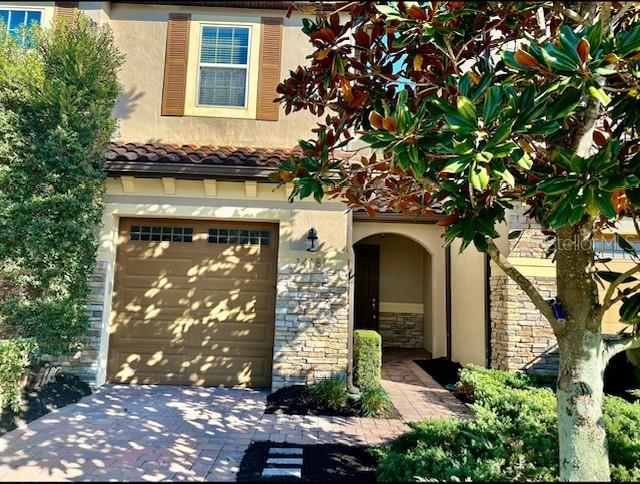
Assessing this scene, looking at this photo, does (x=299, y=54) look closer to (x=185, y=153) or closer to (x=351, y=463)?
(x=185, y=153)

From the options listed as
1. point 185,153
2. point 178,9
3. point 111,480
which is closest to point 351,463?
point 111,480

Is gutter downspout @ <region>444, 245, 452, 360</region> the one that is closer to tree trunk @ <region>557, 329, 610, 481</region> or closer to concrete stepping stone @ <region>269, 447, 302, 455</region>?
concrete stepping stone @ <region>269, 447, 302, 455</region>

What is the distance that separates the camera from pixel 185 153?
7227 mm

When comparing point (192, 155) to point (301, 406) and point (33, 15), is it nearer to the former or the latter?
point (301, 406)

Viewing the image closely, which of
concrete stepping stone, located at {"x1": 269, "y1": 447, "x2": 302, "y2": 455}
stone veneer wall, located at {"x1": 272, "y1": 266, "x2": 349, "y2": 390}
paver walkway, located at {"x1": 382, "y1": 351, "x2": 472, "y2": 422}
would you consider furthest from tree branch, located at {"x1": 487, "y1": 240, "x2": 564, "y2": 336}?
stone veneer wall, located at {"x1": 272, "y1": 266, "x2": 349, "y2": 390}

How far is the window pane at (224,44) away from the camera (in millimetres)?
8211

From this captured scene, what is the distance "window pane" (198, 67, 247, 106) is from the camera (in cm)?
818

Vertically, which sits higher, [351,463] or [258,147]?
[258,147]

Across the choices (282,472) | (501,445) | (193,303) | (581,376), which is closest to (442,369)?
(501,445)

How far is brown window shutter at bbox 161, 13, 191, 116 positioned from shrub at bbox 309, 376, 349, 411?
576 cm

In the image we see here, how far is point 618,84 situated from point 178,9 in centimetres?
801

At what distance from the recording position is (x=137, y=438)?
499cm

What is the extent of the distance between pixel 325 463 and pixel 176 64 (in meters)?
7.57

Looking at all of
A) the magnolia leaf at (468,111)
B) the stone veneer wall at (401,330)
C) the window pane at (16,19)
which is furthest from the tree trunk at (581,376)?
the window pane at (16,19)
